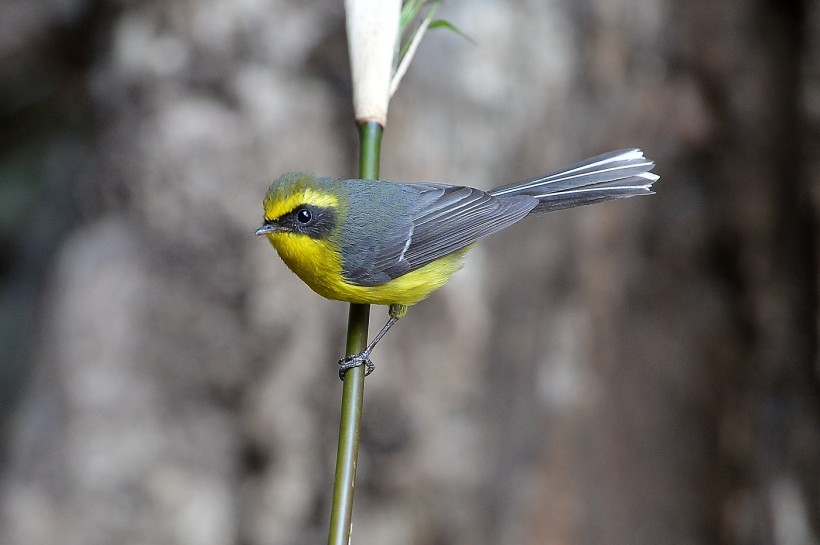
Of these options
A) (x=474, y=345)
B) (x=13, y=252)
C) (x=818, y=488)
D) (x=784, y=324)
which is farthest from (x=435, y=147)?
(x=13, y=252)

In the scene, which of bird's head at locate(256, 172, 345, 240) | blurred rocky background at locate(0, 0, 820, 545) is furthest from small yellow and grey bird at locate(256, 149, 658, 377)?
blurred rocky background at locate(0, 0, 820, 545)

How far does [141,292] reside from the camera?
220 inches

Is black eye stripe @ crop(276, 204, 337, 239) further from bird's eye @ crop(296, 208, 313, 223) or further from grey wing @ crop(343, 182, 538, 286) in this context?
grey wing @ crop(343, 182, 538, 286)

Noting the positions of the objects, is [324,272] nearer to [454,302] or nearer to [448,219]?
[448,219]

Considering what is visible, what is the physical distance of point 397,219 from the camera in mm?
3293

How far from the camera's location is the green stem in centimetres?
184

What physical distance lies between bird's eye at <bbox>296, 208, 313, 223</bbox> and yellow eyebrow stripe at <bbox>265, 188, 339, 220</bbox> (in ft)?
0.12

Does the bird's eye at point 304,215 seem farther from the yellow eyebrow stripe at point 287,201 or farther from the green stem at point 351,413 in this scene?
the green stem at point 351,413

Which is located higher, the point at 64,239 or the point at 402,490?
the point at 64,239

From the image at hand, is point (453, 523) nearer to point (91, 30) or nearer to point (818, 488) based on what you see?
point (818, 488)

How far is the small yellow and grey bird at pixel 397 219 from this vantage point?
297 cm

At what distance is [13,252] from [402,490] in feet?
12.3

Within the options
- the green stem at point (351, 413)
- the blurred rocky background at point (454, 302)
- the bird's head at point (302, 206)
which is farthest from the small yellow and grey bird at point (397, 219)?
the blurred rocky background at point (454, 302)

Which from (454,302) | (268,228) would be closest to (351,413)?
(268,228)
